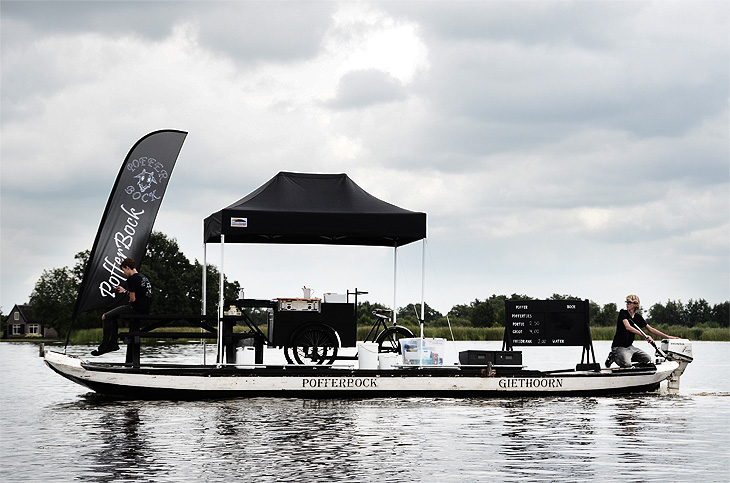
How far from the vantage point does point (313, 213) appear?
52.4 feet

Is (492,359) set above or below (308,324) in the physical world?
below

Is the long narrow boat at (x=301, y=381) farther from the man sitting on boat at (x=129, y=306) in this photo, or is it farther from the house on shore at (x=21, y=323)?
the house on shore at (x=21, y=323)

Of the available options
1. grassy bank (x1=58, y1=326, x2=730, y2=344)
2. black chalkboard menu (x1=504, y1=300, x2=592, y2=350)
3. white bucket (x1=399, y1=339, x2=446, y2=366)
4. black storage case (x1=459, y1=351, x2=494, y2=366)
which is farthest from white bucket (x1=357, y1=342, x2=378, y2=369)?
grassy bank (x1=58, y1=326, x2=730, y2=344)

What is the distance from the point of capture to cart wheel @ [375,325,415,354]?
18.0m

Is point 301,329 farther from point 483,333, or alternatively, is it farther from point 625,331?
point 483,333

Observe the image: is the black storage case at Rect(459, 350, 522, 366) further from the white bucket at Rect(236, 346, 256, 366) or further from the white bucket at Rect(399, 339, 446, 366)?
the white bucket at Rect(236, 346, 256, 366)

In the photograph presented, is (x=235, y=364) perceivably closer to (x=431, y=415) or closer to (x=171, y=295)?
(x=431, y=415)

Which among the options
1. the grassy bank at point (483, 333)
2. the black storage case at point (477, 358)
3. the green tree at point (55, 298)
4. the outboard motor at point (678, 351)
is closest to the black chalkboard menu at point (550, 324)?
the black storage case at point (477, 358)

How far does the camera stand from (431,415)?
563 inches

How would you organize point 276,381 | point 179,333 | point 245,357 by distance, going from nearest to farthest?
point 276,381 < point 179,333 < point 245,357

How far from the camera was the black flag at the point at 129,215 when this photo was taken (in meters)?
16.5

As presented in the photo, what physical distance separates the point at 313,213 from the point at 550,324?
5046mm

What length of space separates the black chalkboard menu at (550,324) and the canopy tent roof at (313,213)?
284 centimetres

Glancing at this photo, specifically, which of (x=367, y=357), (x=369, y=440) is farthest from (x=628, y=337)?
(x=369, y=440)
